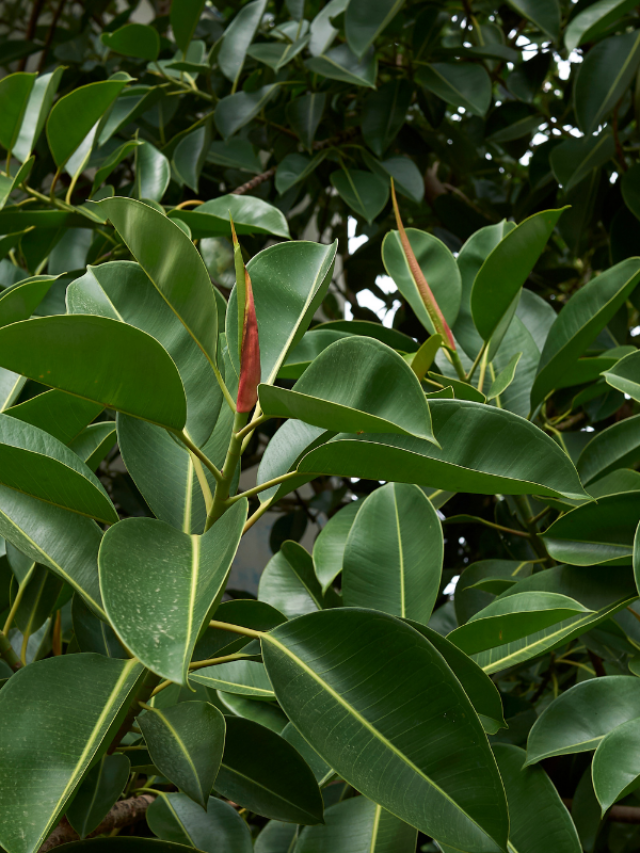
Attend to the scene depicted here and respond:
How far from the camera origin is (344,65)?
106cm

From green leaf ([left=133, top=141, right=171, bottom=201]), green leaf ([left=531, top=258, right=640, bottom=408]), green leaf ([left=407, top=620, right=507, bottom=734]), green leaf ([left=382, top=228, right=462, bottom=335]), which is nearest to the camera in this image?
green leaf ([left=407, top=620, right=507, bottom=734])

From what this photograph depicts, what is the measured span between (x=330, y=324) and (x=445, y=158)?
0.83 meters

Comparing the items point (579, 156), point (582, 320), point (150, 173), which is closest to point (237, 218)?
point (150, 173)

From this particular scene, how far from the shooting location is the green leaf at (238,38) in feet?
3.60

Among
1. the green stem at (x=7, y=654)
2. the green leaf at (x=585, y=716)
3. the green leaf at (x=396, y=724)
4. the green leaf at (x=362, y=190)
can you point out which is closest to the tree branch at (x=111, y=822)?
the green stem at (x=7, y=654)

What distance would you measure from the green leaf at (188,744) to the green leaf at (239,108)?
87 cm

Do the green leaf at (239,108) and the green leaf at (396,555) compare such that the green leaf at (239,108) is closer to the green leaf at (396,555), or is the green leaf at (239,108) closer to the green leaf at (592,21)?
the green leaf at (592,21)

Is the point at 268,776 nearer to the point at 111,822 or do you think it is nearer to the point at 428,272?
the point at 111,822

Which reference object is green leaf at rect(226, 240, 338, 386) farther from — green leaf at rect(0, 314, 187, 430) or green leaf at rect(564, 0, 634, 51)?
green leaf at rect(564, 0, 634, 51)

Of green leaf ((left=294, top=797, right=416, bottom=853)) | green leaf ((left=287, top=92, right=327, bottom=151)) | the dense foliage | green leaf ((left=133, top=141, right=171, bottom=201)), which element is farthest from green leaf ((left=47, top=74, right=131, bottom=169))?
green leaf ((left=294, top=797, right=416, bottom=853))

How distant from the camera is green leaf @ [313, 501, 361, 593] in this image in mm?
573

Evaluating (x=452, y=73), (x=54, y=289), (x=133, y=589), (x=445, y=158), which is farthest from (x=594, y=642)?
(x=445, y=158)

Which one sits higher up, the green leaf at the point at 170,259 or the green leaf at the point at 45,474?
the green leaf at the point at 170,259

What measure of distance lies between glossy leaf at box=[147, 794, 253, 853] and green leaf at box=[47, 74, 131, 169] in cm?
67
